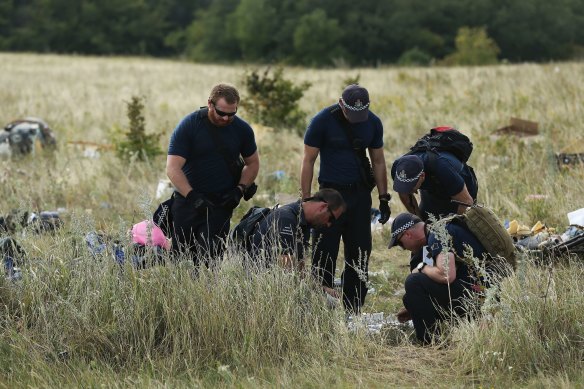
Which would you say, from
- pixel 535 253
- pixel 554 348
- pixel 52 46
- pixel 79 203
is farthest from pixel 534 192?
pixel 52 46

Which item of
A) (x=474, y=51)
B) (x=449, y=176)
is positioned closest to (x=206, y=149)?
(x=449, y=176)

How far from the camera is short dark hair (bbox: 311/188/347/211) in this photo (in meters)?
6.18

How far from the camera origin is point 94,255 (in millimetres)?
5957

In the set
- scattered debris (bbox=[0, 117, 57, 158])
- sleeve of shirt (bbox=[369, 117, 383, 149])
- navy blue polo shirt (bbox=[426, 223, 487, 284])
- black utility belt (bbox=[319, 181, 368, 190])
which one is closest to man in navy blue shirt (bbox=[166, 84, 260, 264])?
black utility belt (bbox=[319, 181, 368, 190])

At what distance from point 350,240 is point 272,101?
819 cm

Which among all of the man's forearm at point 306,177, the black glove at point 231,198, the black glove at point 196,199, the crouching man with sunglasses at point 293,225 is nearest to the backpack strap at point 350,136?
the man's forearm at point 306,177

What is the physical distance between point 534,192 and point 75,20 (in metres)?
63.1

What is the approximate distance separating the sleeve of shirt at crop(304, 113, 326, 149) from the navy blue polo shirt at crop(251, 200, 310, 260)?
63 cm

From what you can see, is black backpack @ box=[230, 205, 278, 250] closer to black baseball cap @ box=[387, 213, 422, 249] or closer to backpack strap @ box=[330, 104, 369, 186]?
backpack strap @ box=[330, 104, 369, 186]

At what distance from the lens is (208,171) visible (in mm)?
6727

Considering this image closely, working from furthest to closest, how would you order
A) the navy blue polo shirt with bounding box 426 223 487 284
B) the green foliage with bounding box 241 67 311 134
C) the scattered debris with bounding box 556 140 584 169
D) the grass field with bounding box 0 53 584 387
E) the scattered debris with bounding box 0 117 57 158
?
the green foliage with bounding box 241 67 311 134 < the scattered debris with bounding box 0 117 57 158 < the scattered debris with bounding box 556 140 584 169 < the navy blue polo shirt with bounding box 426 223 487 284 < the grass field with bounding box 0 53 584 387

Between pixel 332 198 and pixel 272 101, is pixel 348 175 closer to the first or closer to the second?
pixel 332 198

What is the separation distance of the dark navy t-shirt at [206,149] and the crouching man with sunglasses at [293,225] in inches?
24.9

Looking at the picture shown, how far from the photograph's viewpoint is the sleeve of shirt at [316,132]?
22.0 ft
